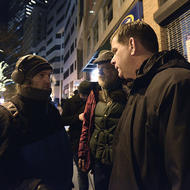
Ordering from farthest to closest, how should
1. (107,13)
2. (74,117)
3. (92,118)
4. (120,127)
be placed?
(107,13)
(74,117)
(92,118)
(120,127)

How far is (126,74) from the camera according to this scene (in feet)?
4.17

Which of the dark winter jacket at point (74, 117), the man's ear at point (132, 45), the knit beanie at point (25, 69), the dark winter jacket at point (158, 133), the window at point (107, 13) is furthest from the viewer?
the window at point (107, 13)

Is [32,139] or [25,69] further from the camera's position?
[25,69]

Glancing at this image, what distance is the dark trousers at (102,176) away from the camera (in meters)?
2.02

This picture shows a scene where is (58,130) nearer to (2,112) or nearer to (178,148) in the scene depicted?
(2,112)

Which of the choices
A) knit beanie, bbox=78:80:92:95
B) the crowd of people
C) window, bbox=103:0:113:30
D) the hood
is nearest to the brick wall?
knit beanie, bbox=78:80:92:95

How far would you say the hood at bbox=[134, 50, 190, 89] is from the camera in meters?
0.92

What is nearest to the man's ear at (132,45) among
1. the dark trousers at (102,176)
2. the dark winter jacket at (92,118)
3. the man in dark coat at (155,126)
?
the man in dark coat at (155,126)

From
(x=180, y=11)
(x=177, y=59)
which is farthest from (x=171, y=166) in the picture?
(x=180, y=11)

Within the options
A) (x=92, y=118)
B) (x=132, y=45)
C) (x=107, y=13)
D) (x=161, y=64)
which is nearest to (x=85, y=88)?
(x=92, y=118)

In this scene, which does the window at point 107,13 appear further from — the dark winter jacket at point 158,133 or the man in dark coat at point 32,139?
the dark winter jacket at point 158,133

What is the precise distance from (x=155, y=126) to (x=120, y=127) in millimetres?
378

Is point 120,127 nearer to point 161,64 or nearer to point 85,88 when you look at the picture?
point 161,64

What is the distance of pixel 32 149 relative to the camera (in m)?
1.38
